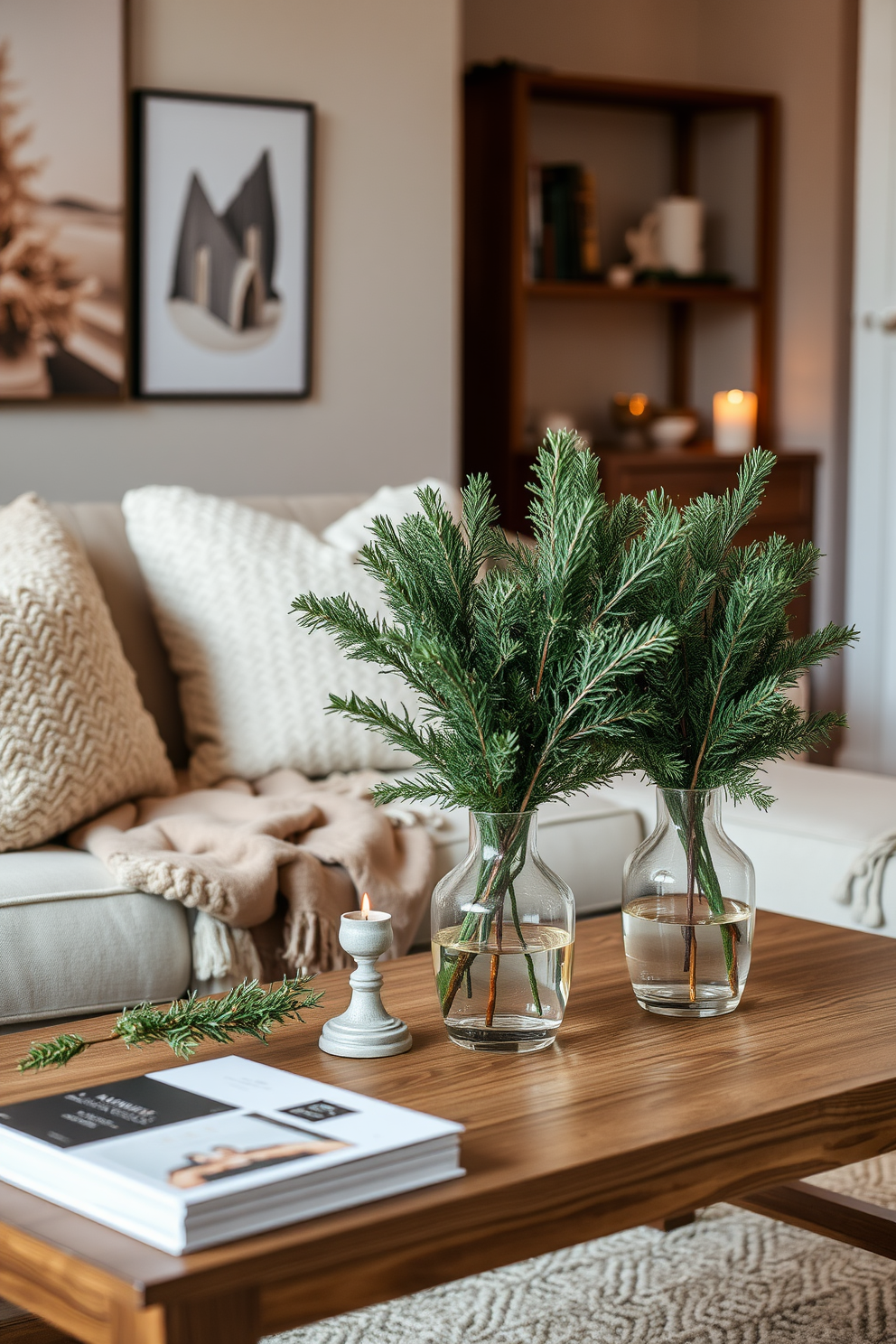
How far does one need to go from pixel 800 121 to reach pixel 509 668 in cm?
409

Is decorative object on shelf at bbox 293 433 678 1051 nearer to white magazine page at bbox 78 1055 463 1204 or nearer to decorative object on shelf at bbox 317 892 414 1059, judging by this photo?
decorative object on shelf at bbox 317 892 414 1059

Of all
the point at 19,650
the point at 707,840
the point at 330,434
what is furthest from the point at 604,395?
the point at 707,840

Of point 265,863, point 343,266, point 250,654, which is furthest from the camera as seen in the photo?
point 343,266

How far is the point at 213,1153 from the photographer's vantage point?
929 mm

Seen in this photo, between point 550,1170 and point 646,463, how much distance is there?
353 cm

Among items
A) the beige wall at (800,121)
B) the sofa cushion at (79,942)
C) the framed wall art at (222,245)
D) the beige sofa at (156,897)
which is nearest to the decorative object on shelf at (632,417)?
the beige wall at (800,121)

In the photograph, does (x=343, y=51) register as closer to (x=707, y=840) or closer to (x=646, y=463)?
(x=646, y=463)

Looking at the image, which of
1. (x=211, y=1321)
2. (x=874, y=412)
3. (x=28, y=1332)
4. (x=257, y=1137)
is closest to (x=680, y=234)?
(x=874, y=412)

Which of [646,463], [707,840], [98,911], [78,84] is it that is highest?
[78,84]

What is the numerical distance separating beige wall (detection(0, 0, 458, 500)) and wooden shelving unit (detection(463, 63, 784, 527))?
68cm

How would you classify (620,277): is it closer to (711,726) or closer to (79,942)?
(79,942)

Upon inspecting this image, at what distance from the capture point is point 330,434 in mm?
3697

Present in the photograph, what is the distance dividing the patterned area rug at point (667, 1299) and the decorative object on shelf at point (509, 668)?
1.47 feet

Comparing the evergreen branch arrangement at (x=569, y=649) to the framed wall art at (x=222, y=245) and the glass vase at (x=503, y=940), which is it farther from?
the framed wall art at (x=222, y=245)
